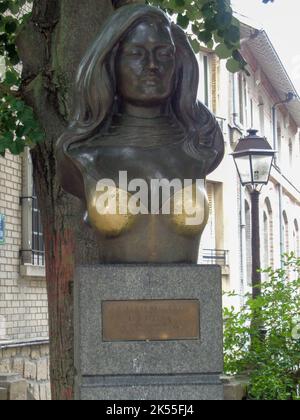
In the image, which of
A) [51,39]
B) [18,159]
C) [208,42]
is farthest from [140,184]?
[18,159]

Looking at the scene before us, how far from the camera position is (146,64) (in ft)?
18.3

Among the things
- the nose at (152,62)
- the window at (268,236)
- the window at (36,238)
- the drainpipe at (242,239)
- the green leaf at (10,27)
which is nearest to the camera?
the nose at (152,62)

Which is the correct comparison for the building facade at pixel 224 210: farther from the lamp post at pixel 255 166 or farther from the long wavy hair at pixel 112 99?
the long wavy hair at pixel 112 99

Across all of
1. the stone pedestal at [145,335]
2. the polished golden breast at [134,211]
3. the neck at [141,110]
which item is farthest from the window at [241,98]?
the stone pedestal at [145,335]

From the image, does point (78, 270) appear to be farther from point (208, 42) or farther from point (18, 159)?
point (18, 159)

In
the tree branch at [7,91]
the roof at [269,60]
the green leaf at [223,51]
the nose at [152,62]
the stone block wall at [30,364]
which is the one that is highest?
the roof at [269,60]

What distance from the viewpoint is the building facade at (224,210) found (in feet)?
40.1

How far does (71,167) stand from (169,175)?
563 millimetres

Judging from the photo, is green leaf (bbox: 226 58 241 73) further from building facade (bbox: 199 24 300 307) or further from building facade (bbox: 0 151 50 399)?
building facade (bbox: 199 24 300 307)

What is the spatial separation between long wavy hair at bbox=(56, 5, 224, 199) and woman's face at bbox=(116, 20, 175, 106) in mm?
53

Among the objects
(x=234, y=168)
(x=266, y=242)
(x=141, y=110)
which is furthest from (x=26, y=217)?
(x=266, y=242)

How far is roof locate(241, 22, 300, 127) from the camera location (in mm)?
22303

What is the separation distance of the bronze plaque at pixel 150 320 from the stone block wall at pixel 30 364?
21.7 ft

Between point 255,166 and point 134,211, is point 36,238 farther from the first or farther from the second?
point 134,211
